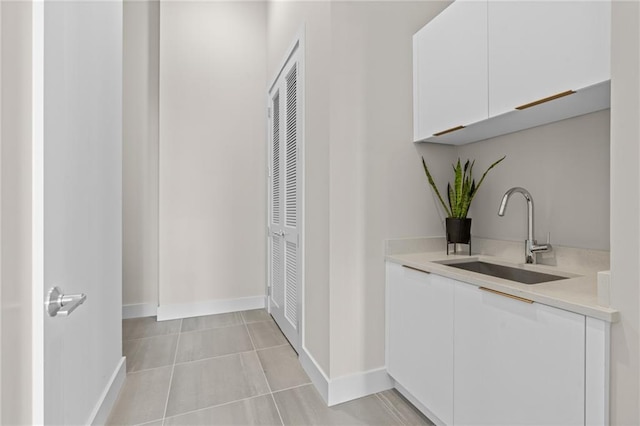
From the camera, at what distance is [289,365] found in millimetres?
2137

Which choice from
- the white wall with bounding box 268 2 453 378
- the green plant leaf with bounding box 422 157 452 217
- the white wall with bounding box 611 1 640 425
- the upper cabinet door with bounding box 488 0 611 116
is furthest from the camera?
the green plant leaf with bounding box 422 157 452 217

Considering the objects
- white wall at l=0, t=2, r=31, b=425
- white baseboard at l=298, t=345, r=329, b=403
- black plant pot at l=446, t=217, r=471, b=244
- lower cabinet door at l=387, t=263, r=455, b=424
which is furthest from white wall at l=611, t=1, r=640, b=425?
white wall at l=0, t=2, r=31, b=425

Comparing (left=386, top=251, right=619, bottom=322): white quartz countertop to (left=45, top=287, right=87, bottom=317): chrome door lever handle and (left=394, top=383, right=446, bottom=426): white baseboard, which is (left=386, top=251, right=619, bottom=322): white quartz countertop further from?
(left=45, top=287, right=87, bottom=317): chrome door lever handle

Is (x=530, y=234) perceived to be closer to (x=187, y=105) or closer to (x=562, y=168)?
(x=562, y=168)

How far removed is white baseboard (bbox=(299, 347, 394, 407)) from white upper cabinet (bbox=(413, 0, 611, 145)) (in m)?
1.41

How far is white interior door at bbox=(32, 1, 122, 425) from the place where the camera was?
717 mm

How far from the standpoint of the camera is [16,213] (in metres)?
0.64

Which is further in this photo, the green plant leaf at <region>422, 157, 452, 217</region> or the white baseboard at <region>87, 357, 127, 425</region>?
the green plant leaf at <region>422, 157, 452, 217</region>

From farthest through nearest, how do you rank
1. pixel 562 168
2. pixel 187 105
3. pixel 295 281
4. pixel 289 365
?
pixel 187 105, pixel 295 281, pixel 289 365, pixel 562 168

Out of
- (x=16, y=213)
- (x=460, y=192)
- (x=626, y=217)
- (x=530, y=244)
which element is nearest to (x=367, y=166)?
(x=460, y=192)

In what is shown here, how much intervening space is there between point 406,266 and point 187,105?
2.72 meters

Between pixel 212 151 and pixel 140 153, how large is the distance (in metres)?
0.71

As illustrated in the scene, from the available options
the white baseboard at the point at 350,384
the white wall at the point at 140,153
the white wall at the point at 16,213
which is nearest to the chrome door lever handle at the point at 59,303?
the white wall at the point at 16,213

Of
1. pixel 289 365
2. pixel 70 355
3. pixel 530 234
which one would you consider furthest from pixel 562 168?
pixel 70 355
